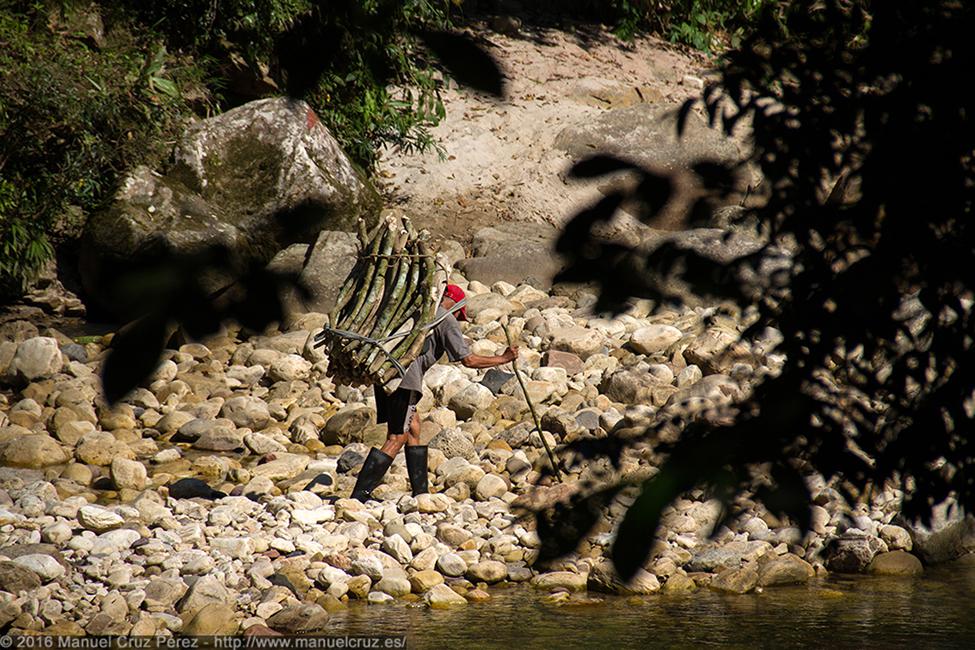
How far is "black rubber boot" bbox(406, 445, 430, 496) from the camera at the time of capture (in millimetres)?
7316

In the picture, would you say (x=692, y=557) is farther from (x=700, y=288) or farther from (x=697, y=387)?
(x=700, y=288)

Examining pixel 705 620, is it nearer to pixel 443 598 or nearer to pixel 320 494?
pixel 443 598

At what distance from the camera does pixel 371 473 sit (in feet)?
23.5

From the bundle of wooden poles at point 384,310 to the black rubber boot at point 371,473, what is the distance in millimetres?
558

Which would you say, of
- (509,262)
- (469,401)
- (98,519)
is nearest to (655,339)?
(469,401)

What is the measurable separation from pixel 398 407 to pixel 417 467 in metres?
0.47

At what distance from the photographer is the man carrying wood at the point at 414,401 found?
6980 mm

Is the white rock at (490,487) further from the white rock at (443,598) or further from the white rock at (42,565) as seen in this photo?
the white rock at (42,565)

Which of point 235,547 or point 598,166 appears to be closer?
point 598,166

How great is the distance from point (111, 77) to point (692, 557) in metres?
8.15

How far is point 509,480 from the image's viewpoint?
7.94m

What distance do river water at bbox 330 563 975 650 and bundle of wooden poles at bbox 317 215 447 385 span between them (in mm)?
1524

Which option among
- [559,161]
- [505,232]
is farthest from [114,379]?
[559,161]

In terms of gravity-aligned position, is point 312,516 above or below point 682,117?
below
